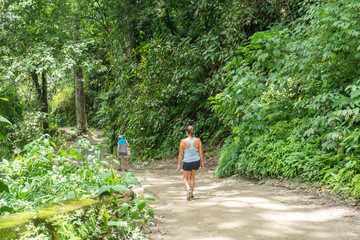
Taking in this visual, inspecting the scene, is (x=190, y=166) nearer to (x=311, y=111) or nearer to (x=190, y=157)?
(x=190, y=157)

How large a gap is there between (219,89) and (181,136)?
3291 mm

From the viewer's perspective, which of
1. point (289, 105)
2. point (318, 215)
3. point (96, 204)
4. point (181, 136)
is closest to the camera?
point (96, 204)

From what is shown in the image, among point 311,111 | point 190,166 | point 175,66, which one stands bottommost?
point 190,166

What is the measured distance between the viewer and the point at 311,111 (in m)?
7.92

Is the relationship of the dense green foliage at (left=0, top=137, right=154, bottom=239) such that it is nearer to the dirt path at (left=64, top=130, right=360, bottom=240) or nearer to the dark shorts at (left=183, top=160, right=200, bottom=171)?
the dirt path at (left=64, top=130, right=360, bottom=240)

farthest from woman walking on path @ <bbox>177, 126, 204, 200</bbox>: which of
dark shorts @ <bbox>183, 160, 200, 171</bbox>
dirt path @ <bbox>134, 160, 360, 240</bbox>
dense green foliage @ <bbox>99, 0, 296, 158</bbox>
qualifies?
dense green foliage @ <bbox>99, 0, 296, 158</bbox>

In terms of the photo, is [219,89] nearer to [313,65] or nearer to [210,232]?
[313,65]

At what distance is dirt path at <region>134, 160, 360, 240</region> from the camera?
4.74m

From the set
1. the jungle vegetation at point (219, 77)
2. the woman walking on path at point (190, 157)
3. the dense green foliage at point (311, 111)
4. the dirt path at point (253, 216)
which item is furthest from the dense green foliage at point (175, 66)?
the dirt path at point (253, 216)

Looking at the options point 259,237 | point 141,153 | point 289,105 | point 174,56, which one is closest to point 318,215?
point 259,237

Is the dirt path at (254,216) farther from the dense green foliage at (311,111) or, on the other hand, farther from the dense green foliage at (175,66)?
the dense green foliage at (175,66)

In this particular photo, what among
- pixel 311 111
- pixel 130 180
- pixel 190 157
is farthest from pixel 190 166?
pixel 311 111

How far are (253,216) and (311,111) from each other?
359 centimetres

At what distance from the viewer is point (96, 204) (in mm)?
4137
